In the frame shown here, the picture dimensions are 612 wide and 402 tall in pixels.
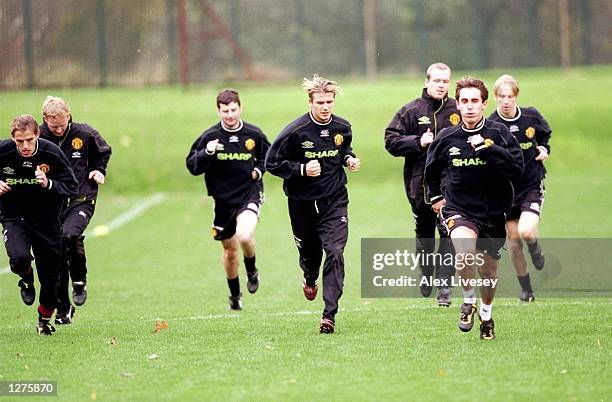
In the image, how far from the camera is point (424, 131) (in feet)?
38.9

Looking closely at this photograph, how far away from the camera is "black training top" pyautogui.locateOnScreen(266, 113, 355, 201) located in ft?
34.1

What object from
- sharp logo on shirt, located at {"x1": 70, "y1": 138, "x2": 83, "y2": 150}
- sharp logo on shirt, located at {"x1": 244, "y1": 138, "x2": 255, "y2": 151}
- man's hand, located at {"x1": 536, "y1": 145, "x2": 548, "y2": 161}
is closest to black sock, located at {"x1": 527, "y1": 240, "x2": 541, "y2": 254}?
man's hand, located at {"x1": 536, "y1": 145, "x2": 548, "y2": 161}

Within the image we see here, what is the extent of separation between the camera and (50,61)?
33688 millimetres

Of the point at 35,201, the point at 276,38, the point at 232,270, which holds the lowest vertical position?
the point at 232,270

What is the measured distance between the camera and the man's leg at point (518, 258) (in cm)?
1202

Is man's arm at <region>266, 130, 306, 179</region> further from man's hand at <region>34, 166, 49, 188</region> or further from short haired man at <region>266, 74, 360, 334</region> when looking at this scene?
man's hand at <region>34, 166, 49, 188</region>

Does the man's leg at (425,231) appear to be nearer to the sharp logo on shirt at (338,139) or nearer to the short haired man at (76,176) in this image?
the sharp logo on shirt at (338,139)

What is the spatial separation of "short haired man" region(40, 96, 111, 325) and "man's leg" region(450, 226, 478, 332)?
157 inches

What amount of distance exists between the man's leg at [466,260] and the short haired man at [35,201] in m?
3.48

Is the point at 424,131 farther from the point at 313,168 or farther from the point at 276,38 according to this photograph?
the point at 276,38

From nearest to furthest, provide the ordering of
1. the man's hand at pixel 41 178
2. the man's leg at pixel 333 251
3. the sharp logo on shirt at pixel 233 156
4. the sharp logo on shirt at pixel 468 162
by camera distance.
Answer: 1. the sharp logo on shirt at pixel 468 162
2. the man's hand at pixel 41 178
3. the man's leg at pixel 333 251
4. the sharp logo on shirt at pixel 233 156

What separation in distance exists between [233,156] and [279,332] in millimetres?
2720

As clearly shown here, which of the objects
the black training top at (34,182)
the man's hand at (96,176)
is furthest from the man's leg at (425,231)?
the black training top at (34,182)

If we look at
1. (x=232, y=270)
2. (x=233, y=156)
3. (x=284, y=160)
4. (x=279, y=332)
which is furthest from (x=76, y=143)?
(x=279, y=332)
